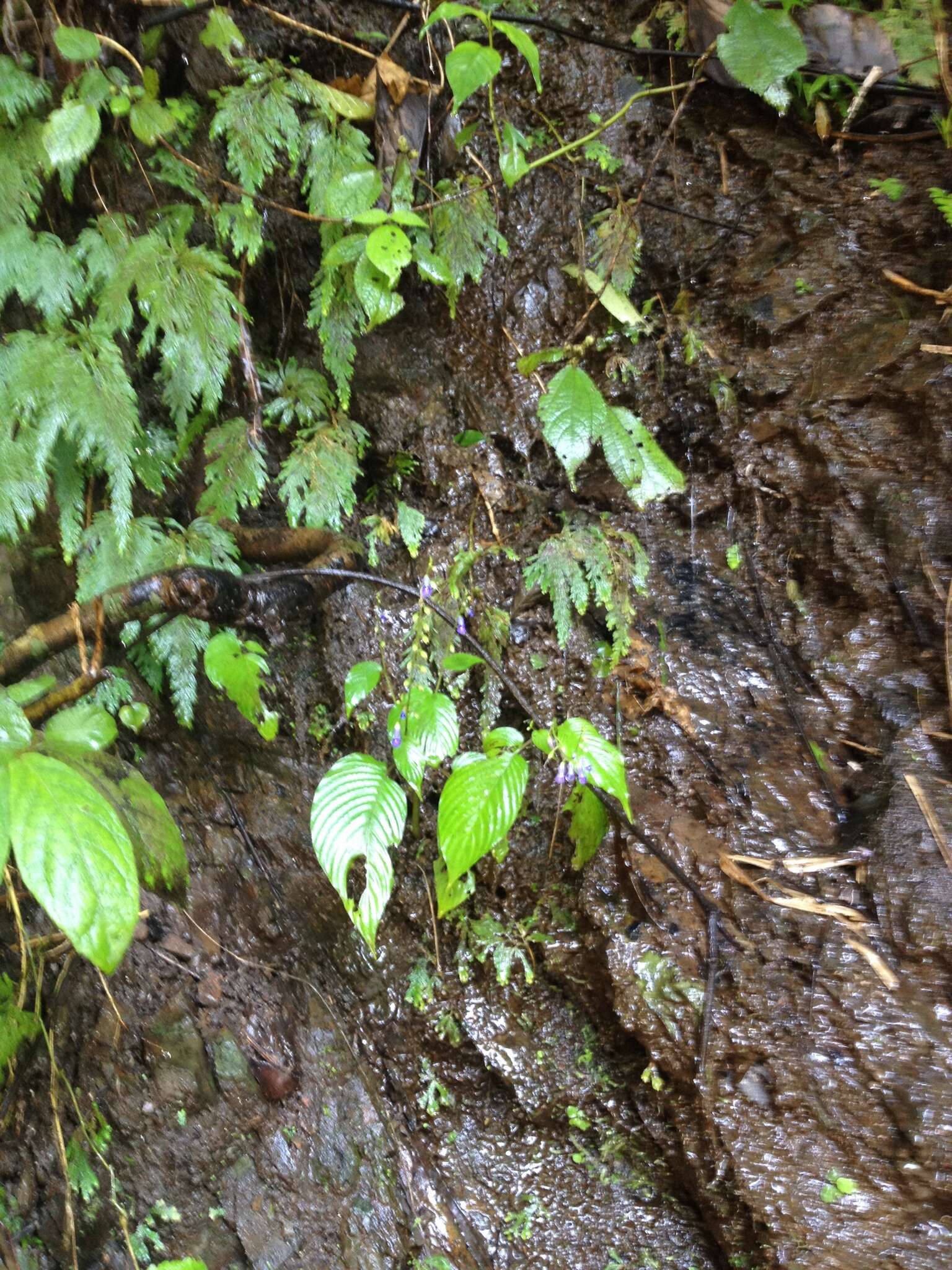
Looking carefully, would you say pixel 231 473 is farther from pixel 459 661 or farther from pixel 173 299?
pixel 459 661

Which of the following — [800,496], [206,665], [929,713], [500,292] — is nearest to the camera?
[929,713]

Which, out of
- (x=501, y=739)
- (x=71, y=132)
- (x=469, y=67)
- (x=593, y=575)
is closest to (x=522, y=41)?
(x=469, y=67)

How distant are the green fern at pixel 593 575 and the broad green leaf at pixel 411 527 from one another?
40 cm

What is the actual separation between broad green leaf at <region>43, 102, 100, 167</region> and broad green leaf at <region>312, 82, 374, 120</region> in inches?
24.6

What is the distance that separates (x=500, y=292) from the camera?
2291 mm

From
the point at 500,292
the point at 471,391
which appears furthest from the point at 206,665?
the point at 500,292

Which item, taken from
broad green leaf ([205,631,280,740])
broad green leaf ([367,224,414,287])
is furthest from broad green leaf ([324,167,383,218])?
broad green leaf ([205,631,280,740])

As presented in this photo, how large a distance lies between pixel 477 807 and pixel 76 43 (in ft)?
7.35

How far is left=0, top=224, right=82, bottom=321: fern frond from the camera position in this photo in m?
1.99

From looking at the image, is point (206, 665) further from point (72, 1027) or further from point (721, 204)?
point (721, 204)

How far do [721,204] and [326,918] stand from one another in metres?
2.60

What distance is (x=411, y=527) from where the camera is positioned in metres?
2.32

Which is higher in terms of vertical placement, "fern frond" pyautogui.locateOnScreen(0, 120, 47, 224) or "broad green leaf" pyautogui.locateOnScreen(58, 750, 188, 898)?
A: "fern frond" pyautogui.locateOnScreen(0, 120, 47, 224)

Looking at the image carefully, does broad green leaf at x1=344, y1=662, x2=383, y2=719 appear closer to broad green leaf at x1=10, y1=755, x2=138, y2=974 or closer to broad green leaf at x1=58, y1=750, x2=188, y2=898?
broad green leaf at x1=58, y1=750, x2=188, y2=898
